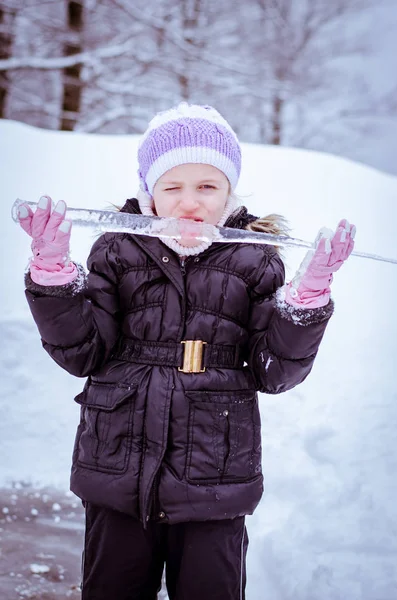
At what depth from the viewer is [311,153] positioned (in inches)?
231

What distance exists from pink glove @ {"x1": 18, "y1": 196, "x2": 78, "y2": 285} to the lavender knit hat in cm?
38

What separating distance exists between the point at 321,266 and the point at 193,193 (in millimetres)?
442

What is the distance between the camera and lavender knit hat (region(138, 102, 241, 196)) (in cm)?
189

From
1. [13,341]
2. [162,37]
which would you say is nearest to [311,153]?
[13,341]

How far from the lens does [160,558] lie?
1.97 metres

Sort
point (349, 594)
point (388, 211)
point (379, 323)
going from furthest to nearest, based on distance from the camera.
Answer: point (388, 211) → point (379, 323) → point (349, 594)

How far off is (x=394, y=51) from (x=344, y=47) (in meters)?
1.73

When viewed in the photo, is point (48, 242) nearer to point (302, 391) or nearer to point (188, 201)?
point (188, 201)

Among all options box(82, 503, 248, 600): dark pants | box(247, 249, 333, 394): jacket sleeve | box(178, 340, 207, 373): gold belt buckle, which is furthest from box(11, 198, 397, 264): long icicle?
box(82, 503, 248, 600): dark pants

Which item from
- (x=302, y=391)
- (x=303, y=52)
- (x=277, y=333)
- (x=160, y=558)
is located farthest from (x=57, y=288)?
(x=303, y=52)

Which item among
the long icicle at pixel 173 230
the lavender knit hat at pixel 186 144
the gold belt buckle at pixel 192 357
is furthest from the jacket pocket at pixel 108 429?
the lavender knit hat at pixel 186 144

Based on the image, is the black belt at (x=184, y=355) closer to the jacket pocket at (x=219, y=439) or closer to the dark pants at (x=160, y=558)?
the jacket pocket at (x=219, y=439)

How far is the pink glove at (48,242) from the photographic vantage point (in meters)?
1.62

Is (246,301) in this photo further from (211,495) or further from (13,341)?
(13,341)
